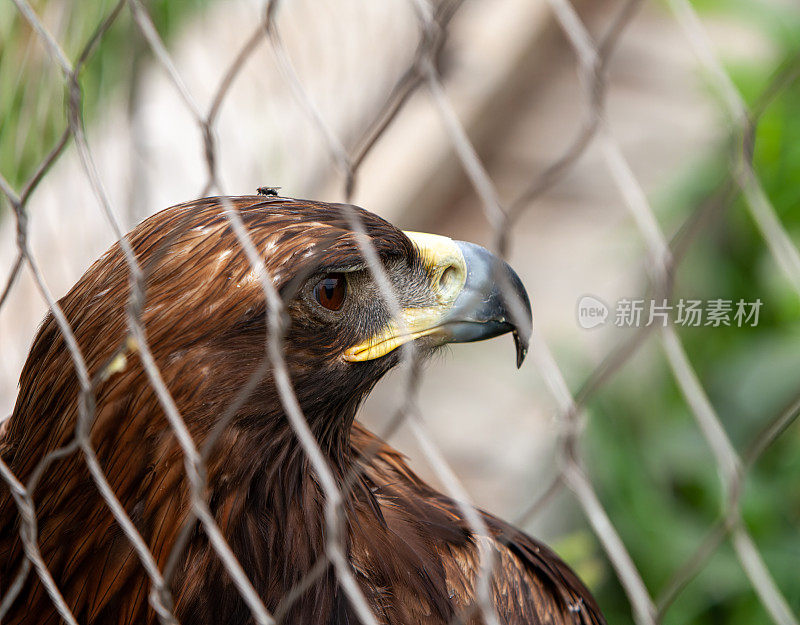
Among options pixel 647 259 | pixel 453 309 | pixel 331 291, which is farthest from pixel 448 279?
pixel 647 259

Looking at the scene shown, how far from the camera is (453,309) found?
1562mm

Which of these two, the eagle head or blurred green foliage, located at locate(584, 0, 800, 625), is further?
blurred green foliage, located at locate(584, 0, 800, 625)

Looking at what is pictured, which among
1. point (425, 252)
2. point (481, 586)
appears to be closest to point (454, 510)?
point (425, 252)

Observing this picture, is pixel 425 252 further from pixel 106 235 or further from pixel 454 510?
pixel 106 235

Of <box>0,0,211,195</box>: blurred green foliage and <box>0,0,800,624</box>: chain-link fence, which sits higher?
<box>0,0,211,195</box>: blurred green foliage

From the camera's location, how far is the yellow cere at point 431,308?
1.55 metres

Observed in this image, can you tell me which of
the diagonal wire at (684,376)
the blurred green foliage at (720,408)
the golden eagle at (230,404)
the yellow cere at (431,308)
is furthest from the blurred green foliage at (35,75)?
the diagonal wire at (684,376)

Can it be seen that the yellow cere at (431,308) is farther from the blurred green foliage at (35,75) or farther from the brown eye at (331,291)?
the blurred green foliage at (35,75)

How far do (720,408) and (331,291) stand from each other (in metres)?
2.05

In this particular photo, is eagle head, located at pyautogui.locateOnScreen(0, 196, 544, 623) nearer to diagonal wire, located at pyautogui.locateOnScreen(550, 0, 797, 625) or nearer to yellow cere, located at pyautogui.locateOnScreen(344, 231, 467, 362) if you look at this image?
yellow cere, located at pyautogui.locateOnScreen(344, 231, 467, 362)

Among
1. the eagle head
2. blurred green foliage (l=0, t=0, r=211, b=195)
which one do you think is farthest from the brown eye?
blurred green foliage (l=0, t=0, r=211, b=195)

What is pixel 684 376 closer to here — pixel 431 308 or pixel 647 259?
pixel 647 259

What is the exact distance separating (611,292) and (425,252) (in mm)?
2783

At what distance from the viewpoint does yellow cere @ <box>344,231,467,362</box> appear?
61.2 inches
